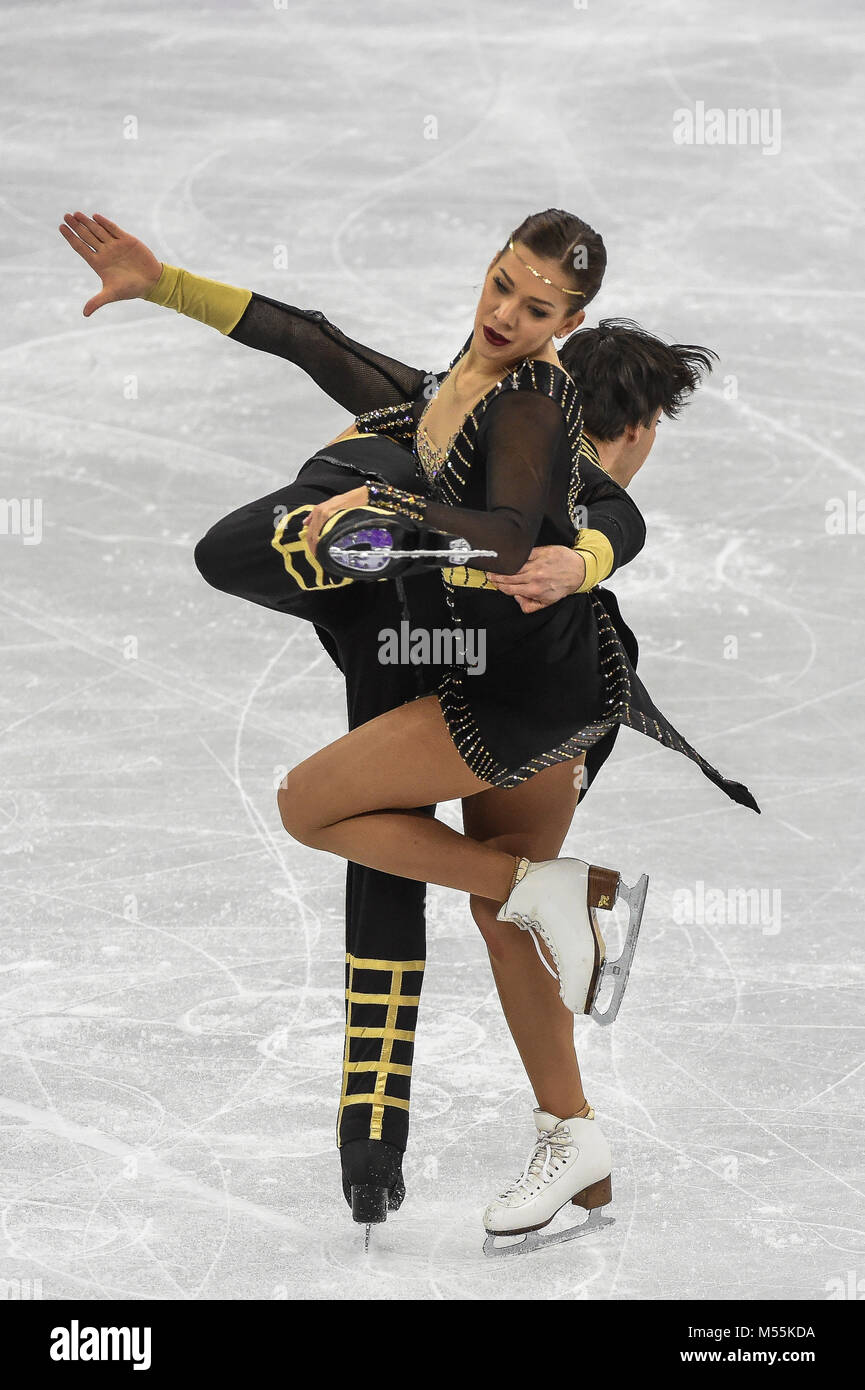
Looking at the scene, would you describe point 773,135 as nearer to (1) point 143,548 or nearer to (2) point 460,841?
(1) point 143,548

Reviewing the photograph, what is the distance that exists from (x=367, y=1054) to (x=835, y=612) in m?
3.54

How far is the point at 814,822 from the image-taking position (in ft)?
17.7

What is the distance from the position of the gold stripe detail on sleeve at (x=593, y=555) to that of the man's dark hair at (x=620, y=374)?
452 mm

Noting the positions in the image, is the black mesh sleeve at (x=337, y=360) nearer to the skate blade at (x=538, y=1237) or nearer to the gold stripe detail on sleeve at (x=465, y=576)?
the gold stripe detail on sleeve at (x=465, y=576)

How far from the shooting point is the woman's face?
3029mm

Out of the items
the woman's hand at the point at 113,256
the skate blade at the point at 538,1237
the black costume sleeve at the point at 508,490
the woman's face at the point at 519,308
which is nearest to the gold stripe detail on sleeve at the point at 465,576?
the black costume sleeve at the point at 508,490

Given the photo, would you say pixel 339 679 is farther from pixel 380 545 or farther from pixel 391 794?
pixel 380 545

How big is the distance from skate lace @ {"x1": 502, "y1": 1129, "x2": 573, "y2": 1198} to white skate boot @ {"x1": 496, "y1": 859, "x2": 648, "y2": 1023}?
1.10ft

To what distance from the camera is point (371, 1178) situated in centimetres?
340

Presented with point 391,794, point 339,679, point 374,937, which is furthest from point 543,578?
point 339,679

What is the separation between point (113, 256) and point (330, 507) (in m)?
0.89

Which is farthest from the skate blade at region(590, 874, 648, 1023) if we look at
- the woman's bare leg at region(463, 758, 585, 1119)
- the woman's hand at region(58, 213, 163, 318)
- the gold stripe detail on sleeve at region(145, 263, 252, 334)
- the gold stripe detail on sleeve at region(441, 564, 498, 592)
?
the woman's hand at region(58, 213, 163, 318)

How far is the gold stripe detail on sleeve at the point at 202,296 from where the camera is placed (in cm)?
348

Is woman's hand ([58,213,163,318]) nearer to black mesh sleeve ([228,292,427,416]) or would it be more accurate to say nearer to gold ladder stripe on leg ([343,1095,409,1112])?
black mesh sleeve ([228,292,427,416])
